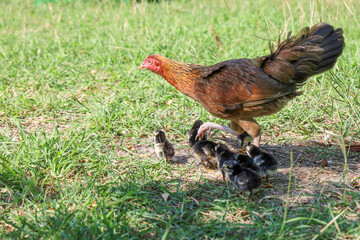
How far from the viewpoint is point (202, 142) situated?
12.9 feet

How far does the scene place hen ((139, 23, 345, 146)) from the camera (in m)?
3.72

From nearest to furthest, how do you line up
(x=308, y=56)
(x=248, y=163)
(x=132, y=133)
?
(x=248, y=163), (x=308, y=56), (x=132, y=133)

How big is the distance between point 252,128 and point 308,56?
3.13ft

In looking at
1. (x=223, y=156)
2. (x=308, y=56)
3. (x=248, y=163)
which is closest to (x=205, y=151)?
(x=223, y=156)

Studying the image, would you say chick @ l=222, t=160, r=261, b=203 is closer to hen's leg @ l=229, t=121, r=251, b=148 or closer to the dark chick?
the dark chick

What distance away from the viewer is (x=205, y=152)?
3787 mm

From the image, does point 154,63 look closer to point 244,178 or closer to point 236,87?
point 236,87

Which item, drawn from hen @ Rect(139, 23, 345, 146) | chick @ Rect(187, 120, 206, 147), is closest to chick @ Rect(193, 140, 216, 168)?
chick @ Rect(187, 120, 206, 147)

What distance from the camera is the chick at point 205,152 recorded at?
3764 millimetres

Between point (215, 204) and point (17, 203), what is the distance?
5.71 ft

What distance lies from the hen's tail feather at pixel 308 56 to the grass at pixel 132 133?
0.52 metres

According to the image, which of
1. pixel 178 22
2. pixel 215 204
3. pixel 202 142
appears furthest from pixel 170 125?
pixel 178 22

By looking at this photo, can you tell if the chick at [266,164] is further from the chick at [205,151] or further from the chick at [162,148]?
the chick at [162,148]

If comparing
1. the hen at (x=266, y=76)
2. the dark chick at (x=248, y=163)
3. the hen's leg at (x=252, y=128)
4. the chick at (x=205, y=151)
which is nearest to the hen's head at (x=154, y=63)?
the hen at (x=266, y=76)
